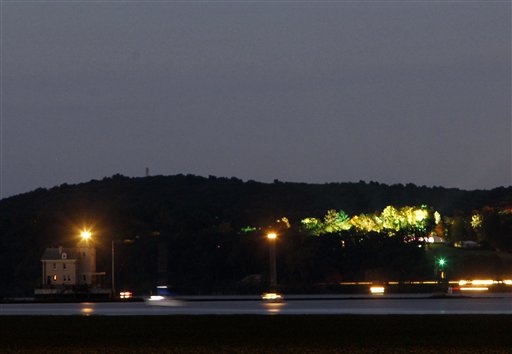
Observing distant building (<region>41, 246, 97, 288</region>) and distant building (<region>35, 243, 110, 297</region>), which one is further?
distant building (<region>41, 246, 97, 288</region>)

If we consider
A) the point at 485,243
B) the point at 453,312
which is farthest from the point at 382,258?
the point at 453,312

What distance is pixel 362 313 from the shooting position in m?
70.6

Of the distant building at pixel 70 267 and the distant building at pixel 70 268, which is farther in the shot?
the distant building at pixel 70 268

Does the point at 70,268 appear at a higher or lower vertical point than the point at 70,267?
lower

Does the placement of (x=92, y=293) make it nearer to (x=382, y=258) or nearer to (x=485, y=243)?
(x=382, y=258)
